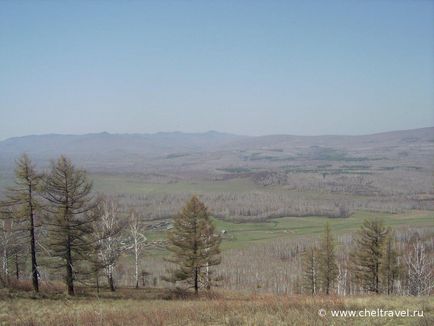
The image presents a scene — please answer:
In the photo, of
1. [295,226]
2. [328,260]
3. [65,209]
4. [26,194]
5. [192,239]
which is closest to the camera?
[26,194]

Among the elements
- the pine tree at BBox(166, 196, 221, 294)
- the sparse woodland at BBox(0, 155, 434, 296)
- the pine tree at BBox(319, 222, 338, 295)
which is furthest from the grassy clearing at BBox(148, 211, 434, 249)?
the pine tree at BBox(166, 196, 221, 294)

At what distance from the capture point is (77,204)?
85.6 feet

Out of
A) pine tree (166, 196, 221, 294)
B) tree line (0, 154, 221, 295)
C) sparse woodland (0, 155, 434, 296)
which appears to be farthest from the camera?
pine tree (166, 196, 221, 294)

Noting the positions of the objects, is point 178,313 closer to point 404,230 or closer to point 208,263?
point 208,263

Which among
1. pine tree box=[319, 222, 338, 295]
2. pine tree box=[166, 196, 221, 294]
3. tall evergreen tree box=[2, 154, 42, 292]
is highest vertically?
tall evergreen tree box=[2, 154, 42, 292]

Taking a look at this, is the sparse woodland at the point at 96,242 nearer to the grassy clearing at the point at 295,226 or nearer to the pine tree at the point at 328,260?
the pine tree at the point at 328,260

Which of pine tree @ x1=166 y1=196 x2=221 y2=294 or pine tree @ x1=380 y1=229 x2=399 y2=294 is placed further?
pine tree @ x1=380 y1=229 x2=399 y2=294

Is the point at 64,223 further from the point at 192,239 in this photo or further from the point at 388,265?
the point at 388,265

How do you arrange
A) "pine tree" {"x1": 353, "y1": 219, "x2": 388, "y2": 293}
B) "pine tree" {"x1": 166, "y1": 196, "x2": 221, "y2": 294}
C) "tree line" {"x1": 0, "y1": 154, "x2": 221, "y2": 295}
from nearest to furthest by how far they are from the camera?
"tree line" {"x1": 0, "y1": 154, "x2": 221, "y2": 295} → "pine tree" {"x1": 166, "y1": 196, "x2": 221, "y2": 294} → "pine tree" {"x1": 353, "y1": 219, "x2": 388, "y2": 293}

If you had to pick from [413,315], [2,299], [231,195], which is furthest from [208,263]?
[231,195]

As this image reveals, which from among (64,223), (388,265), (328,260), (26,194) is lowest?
(328,260)

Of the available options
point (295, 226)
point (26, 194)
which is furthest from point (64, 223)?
point (295, 226)

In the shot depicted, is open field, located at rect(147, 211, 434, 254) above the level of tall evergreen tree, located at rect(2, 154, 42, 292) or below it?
below

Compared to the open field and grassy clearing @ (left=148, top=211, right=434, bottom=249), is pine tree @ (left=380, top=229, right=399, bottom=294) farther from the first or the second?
grassy clearing @ (left=148, top=211, right=434, bottom=249)
